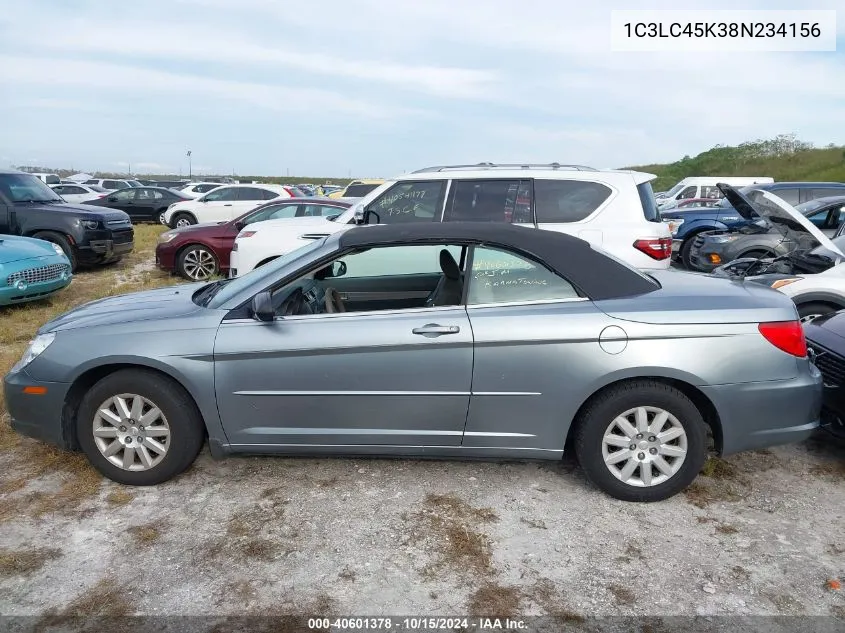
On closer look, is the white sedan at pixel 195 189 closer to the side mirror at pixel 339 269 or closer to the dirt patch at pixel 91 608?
the side mirror at pixel 339 269

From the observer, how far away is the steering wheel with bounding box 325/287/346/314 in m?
3.86

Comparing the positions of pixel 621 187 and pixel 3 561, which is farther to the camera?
pixel 621 187

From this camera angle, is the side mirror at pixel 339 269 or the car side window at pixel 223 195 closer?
the side mirror at pixel 339 269

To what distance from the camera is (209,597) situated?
9.00ft

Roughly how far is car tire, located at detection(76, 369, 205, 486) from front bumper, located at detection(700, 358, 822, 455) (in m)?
2.80

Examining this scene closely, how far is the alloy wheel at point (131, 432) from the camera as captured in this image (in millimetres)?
3568

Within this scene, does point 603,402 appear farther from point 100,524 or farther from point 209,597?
point 100,524

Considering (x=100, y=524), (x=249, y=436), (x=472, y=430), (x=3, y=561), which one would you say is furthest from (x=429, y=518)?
(x=3, y=561)

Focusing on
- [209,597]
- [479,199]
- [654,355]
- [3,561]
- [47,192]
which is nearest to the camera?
[209,597]

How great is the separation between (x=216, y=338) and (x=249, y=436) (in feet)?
1.87

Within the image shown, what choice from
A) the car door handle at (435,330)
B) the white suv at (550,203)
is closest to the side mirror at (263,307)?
the car door handle at (435,330)

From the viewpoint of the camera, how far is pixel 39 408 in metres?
3.65

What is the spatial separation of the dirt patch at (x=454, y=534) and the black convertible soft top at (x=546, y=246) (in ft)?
4.37

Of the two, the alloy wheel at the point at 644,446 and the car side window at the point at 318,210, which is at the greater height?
the car side window at the point at 318,210
